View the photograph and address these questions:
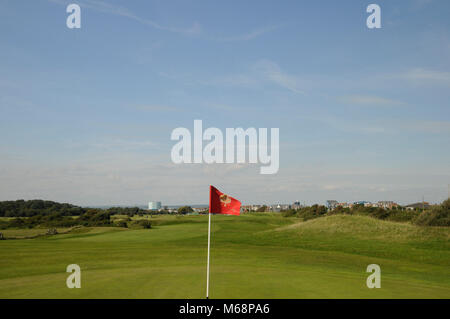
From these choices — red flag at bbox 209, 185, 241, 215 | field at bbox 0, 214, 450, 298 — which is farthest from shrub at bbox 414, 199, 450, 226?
red flag at bbox 209, 185, 241, 215

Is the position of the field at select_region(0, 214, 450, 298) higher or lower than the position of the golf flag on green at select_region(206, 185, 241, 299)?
lower

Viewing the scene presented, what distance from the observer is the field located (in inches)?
482

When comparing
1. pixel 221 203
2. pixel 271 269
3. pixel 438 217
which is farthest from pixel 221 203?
pixel 438 217

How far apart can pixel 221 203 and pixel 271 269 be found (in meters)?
7.05

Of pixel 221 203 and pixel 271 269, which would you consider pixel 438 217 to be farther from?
pixel 221 203

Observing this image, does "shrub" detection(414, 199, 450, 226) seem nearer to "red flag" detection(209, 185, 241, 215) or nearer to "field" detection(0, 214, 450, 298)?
"field" detection(0, 214, 450, 298)

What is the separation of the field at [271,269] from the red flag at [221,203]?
9.32ft

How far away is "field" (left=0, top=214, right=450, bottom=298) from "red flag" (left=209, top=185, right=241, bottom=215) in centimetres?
284

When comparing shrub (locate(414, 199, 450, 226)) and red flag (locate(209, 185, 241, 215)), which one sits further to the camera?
shrub (locate(414, 199, 450, 226))
